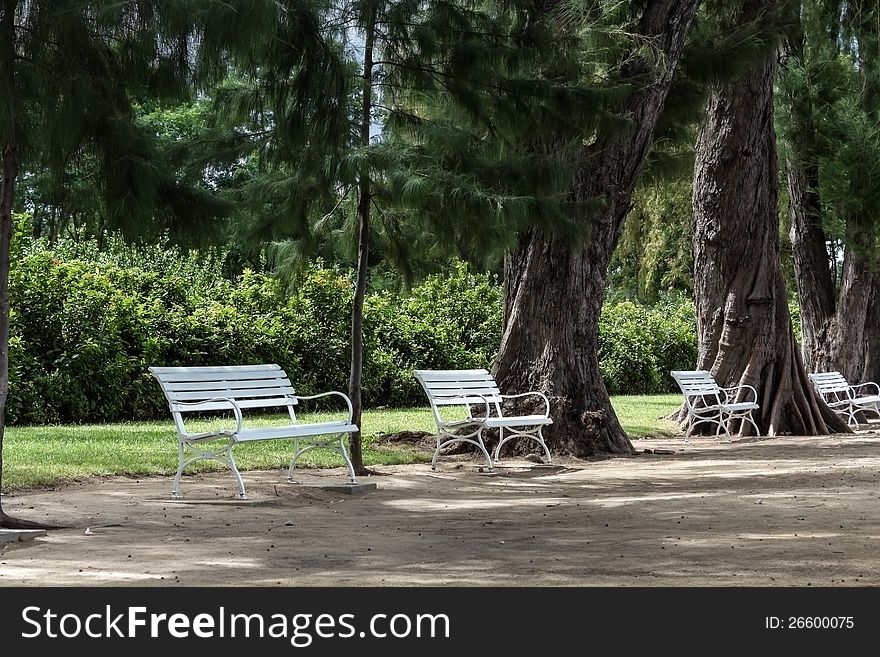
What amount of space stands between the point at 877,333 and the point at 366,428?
888cm

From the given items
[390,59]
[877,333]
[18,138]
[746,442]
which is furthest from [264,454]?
[877,333]

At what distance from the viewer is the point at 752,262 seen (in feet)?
Answer: 48.1

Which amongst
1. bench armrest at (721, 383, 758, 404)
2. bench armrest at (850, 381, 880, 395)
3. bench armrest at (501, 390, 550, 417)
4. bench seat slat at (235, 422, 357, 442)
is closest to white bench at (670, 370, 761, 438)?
bench armrest at (721, 383, 758, 404)

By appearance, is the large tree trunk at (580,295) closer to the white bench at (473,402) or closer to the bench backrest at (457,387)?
the white bench at (473,402)

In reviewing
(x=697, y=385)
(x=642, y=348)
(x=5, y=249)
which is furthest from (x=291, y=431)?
(x=642, y=348)

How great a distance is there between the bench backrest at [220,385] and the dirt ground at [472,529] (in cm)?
63

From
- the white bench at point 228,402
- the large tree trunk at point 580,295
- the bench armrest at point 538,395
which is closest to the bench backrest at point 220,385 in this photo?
the white bench at point 228,402

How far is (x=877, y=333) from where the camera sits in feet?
58.1

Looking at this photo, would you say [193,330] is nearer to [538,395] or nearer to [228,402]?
[538,395]

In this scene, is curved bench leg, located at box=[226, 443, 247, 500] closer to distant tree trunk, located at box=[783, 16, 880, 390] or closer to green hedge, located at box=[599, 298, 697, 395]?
distant tree trunk, located at box=[783, 16, 880, 390]

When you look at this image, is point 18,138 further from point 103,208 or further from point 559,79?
point 559,79

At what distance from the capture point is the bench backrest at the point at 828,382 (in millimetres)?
15695

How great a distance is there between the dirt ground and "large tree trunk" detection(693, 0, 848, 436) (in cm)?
473

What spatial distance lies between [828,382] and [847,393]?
2.03 ft
